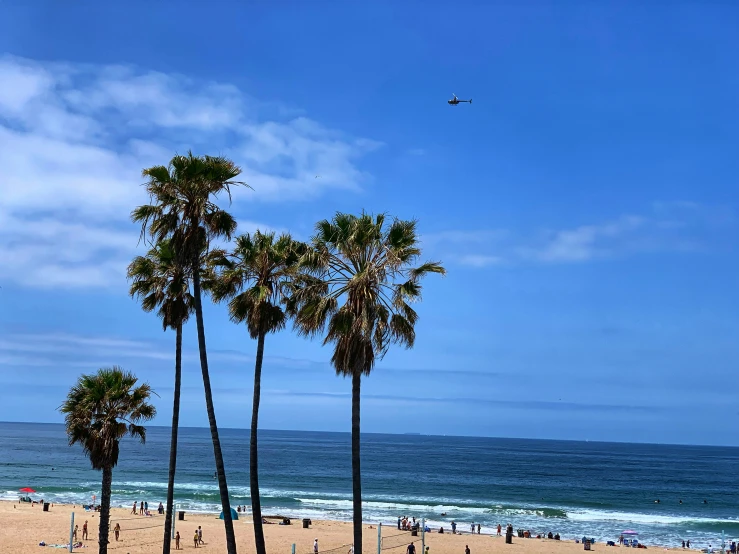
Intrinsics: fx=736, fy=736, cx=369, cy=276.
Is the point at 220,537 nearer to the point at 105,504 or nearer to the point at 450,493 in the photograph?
the point at 105,504

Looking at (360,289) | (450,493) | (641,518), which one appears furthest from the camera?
(450,493)

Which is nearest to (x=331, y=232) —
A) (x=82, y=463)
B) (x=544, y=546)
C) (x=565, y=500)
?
(x=544, y=546)

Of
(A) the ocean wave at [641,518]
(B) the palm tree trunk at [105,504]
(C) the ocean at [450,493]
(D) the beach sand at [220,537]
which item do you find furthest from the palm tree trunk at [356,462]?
(A) the ocean wave at [641,518]

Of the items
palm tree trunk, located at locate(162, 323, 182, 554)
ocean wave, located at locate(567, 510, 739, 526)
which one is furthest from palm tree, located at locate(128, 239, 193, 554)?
ocean wave, located at locate(567, 510, 739, 526)

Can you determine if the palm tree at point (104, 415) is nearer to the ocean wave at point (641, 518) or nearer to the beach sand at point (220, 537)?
the beach sand at point (220, 537)

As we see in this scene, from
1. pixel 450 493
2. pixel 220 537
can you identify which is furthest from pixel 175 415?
pixel 450 493

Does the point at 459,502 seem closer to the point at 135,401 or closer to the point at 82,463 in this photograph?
the point at 135,401

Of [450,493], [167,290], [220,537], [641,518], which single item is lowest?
[450,493]
